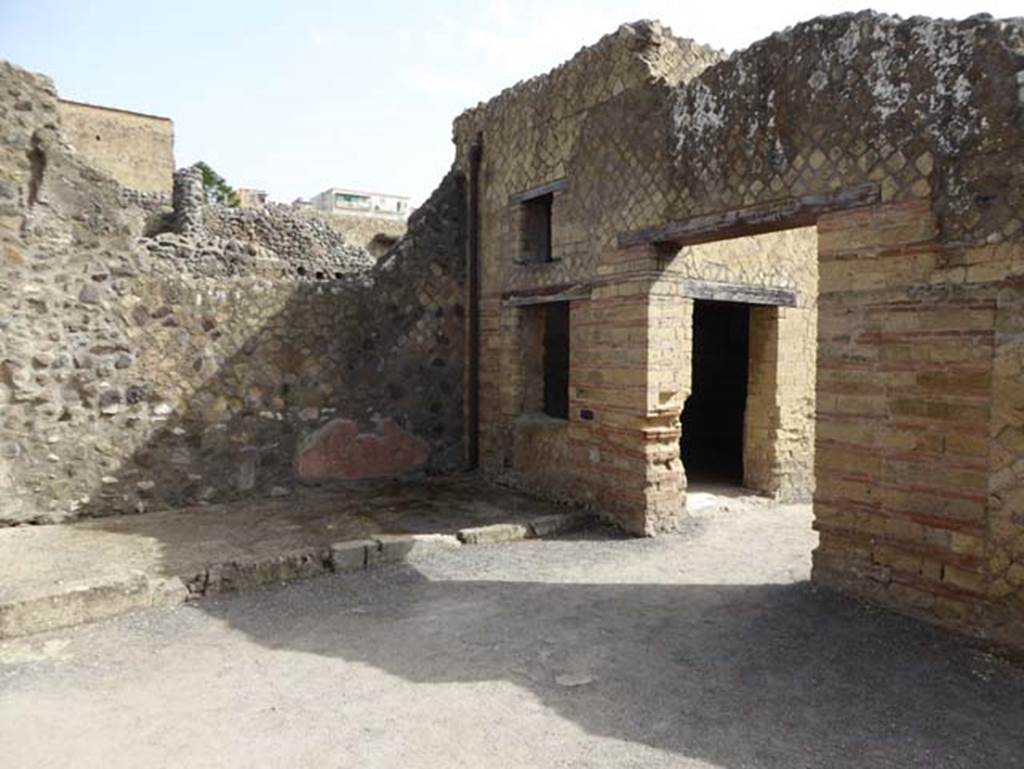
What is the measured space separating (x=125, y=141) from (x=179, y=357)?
1918 centimetres

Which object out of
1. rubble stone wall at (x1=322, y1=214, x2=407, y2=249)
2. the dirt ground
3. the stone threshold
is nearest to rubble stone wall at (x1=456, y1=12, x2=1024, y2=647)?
the dirt ground

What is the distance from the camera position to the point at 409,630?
415 centimetres

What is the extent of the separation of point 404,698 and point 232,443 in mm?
4216

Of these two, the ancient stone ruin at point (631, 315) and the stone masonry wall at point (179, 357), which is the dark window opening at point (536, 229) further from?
the stone masonry wall at point (179, 357)

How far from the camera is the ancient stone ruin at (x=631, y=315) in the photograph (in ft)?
12.9

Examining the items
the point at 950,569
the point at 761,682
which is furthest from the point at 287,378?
the point at 950,569

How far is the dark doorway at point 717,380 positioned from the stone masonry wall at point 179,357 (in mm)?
3951

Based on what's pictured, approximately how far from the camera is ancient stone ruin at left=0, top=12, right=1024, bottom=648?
3.92 meters

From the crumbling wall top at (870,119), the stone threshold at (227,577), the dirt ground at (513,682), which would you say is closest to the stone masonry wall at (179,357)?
the stone threshold at (227,577)

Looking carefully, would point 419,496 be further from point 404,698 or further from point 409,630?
point 404,698

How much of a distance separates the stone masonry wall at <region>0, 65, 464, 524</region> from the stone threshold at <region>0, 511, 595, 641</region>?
2.04 meters

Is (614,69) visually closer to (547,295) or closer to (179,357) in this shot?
(547,295)

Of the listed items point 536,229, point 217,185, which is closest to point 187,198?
point 536,229

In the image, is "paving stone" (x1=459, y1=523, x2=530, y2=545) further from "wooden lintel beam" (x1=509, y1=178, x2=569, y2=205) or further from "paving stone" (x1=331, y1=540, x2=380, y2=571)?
"wooden lintel beam" (x1=509, y1=178, x2=569, y2=205)
